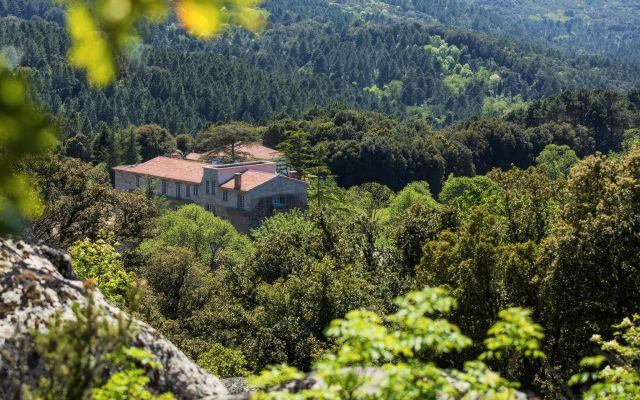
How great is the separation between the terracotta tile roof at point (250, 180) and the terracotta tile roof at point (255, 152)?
19633 millimetres

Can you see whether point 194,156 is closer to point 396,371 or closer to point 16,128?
point 396,371

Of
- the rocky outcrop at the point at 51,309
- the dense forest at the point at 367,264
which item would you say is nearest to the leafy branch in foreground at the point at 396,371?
the dense forest at the point at 367,264

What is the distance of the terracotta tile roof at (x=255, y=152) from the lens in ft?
276

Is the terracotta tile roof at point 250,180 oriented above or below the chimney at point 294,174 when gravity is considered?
above

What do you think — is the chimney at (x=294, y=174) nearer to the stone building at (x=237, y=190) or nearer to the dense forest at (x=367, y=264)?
the stone building at (x=237, y=190)

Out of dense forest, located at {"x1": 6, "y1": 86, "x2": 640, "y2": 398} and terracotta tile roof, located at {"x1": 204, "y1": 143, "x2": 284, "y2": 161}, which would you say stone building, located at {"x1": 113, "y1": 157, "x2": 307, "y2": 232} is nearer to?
dense forest, located at {"x1": 6, "y1": 86, "x2": 640, "y2": 398}

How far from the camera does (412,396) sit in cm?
535

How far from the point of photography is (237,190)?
62.1 meters

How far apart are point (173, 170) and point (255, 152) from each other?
1698cm

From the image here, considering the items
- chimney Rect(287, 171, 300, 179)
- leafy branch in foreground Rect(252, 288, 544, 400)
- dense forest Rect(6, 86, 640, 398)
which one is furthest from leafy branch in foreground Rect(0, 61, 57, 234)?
chimney Rect(287, 171, 300, 179)

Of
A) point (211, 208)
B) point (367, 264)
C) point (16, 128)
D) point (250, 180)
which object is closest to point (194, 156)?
point (211, 208)

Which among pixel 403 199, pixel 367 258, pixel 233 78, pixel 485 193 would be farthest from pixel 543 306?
pixel 233 78

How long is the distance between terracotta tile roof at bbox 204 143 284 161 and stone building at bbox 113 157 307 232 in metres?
14.8

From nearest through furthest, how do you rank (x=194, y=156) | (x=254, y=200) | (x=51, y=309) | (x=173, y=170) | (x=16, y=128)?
1. (x=16, y=128)
2. (x=51, y=309)
3. (x=254, y=200)
4. (x=173, y=170)
5. (x=194, y=156)
